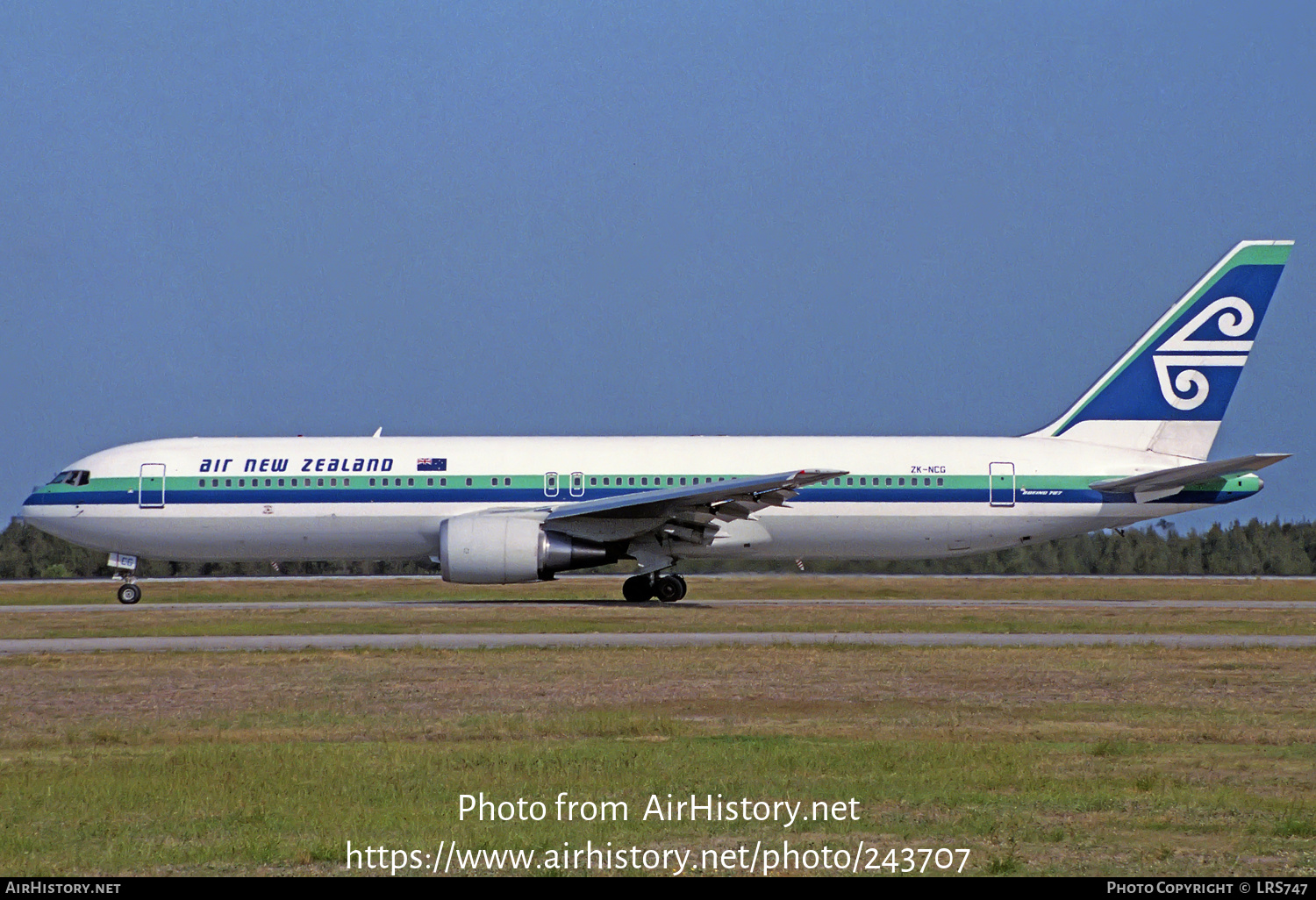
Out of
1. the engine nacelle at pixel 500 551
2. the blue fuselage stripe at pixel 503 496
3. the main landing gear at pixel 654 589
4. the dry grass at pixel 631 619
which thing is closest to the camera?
the dry grass at pixel 631 619

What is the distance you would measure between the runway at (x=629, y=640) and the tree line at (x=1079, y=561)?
24.0 meters

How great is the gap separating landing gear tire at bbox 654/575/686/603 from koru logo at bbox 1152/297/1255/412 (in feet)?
41.0

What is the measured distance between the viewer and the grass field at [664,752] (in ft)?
28.5

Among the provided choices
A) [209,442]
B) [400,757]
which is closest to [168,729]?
[400,757]

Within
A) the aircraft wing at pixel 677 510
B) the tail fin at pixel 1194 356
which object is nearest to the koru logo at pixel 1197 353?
the tail fin at pixel 1194 356

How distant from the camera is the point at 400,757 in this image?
38.5 feet

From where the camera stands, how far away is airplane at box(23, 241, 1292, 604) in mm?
31875

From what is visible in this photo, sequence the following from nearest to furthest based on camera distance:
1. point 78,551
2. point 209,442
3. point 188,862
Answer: point 188,862 → point 209,442 → point 78,551

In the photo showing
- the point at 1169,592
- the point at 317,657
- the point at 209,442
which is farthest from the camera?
the point at 1169,592

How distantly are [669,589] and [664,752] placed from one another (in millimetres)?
20119

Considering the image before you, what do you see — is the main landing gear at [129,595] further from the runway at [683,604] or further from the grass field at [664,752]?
the grass field at [664,752]
